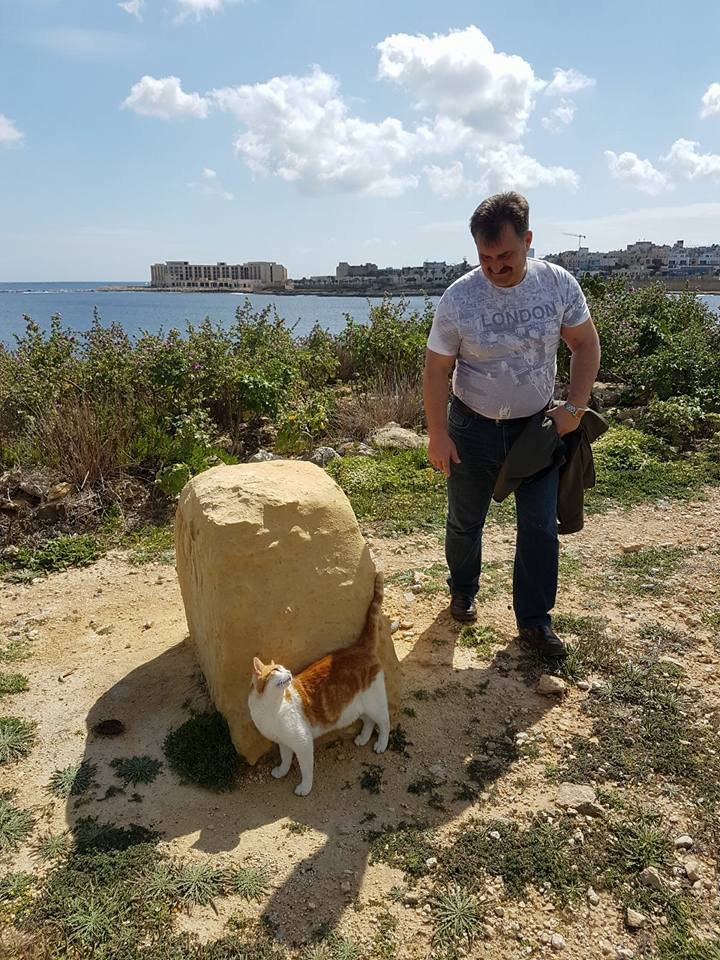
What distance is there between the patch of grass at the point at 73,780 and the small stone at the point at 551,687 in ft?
7.10

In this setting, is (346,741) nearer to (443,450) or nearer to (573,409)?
(443,450)

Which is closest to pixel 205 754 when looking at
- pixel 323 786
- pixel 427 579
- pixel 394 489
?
pixel 323 786

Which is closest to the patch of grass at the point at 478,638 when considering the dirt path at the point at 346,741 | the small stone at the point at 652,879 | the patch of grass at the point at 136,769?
the dirt path at the point at 346,741

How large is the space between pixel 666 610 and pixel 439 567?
1509 mm

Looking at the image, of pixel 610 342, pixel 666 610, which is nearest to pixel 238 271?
pixel 610 342

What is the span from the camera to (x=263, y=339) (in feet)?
26.5

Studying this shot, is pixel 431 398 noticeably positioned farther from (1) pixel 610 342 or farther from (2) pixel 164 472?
(1) pixel 610 342

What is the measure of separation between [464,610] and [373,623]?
1089 mm

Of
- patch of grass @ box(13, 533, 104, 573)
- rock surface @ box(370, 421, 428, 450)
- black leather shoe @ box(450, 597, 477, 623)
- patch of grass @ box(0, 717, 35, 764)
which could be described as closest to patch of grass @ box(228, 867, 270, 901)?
patch of grass @ box(0, 717, 35, 764)

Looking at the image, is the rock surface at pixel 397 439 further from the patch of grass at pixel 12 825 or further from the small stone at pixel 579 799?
the patch of grass at pixel 12 825

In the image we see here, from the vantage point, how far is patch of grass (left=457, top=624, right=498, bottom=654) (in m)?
3.86

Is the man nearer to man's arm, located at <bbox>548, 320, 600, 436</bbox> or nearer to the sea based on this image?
man's arm, located at <bbox>548, 320, 600, 436</bbox>

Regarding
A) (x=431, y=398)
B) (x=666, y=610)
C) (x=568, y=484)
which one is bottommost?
(x=666, y=610)

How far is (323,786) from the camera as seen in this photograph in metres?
2.86
